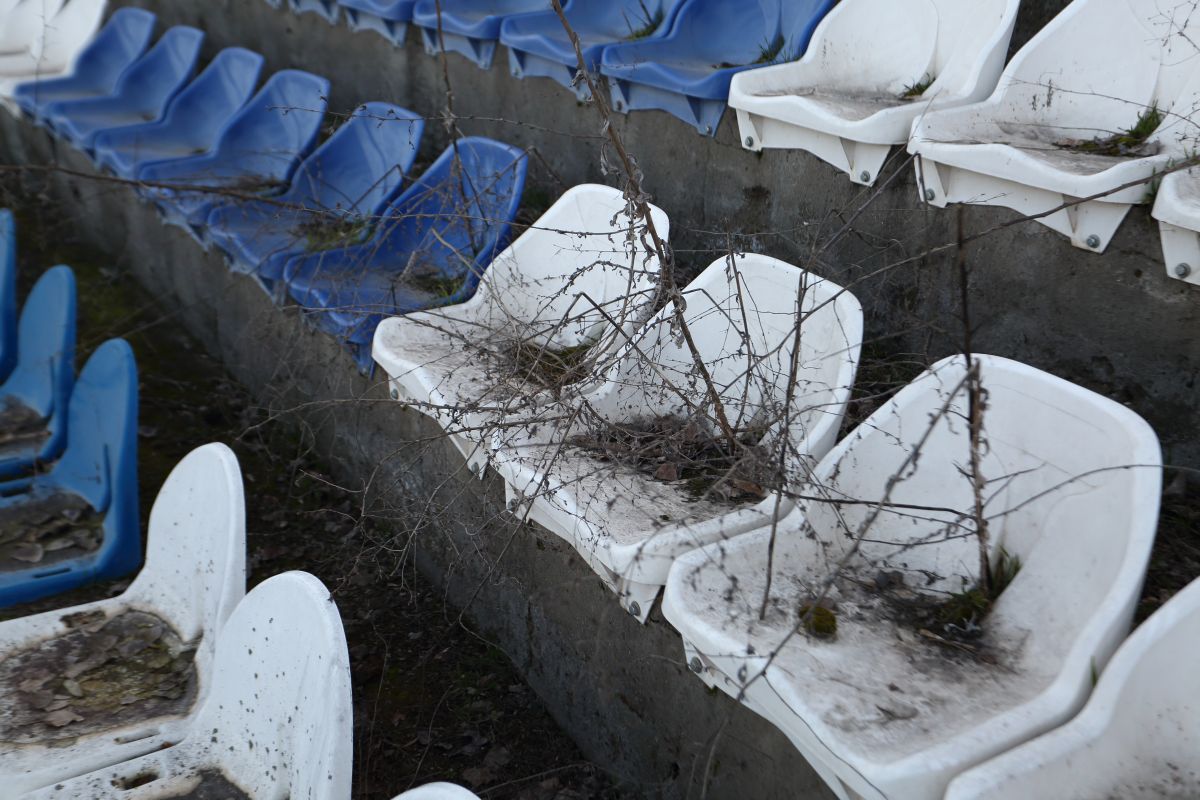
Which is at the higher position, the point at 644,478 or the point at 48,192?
the point at 644,478

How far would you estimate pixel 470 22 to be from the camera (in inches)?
168

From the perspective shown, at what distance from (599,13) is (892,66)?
4.69 ft

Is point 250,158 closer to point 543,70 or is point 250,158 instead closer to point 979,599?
point 543,70

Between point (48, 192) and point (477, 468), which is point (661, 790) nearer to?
point (477, 468)

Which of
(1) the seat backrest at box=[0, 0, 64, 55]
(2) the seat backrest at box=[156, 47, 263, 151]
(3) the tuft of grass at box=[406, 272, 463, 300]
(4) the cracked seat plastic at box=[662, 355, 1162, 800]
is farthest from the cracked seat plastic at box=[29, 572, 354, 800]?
(1) the seat backrest at box=[0, 0, 64, 55]

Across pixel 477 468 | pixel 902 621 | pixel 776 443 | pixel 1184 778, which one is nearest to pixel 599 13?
pixel 477 468

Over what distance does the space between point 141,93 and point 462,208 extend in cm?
352

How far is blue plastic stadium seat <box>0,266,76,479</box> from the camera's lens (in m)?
3.23

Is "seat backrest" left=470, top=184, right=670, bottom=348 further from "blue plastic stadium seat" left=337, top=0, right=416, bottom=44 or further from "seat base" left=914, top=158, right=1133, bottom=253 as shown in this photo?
"blue plastic stadium seat" left=337, top=0, right=416, bottom=44

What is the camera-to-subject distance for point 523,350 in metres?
2.89

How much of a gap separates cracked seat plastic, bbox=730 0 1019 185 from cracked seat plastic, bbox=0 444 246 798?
1.72m

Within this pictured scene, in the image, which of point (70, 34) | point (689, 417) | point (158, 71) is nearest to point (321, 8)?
point (158, 71)

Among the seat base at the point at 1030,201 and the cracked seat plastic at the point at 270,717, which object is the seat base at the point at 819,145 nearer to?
the seat base at the point at 1030,201

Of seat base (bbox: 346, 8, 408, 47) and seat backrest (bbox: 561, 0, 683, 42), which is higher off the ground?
seat backrest (bbox: 561, 0, 683, 42)
